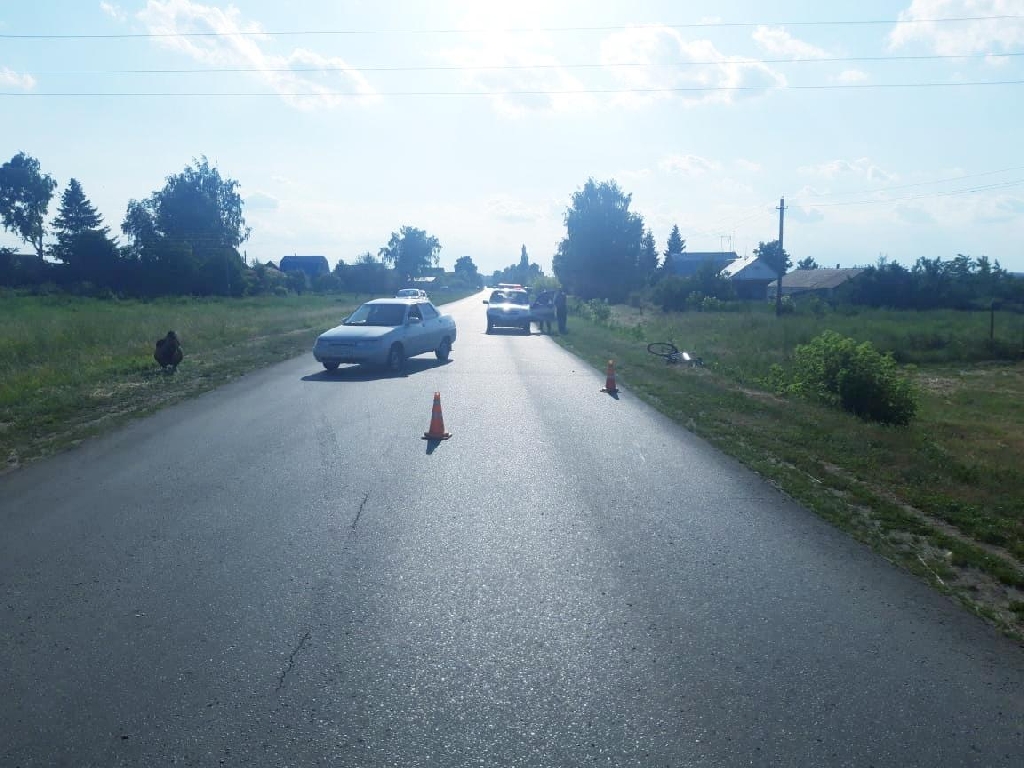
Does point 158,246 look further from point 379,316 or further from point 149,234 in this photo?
point 379,316

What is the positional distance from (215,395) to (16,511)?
838 centimetres

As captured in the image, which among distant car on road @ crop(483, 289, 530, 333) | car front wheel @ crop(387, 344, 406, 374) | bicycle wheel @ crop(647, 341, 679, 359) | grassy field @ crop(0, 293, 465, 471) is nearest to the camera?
grassy field @ crop(0, 293, 465, 471)

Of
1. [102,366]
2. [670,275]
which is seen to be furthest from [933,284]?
[102,366]

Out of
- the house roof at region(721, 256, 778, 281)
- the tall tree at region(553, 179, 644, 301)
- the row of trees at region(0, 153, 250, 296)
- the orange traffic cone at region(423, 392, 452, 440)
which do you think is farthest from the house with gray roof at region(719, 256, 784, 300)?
the orange traffic cone at region(423, 392, 452, 440)

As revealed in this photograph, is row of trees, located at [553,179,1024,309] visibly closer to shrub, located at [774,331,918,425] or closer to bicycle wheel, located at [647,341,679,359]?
bicycle wheel, located at [647,341,679,359]

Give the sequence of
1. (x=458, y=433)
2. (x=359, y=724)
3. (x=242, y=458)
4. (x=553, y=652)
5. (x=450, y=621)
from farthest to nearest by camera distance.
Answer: (x=458, y=433) → (x=242, y=458) → (x=450, y=621) → (x=553, y=652) → (x=359, y=724)

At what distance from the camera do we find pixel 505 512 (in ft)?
25.8

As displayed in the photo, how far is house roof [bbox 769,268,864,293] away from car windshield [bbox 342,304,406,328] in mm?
64632

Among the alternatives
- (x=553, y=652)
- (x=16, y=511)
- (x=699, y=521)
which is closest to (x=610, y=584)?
(x=553, y=652)

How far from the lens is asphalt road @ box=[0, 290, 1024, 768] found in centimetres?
391

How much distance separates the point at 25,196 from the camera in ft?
297

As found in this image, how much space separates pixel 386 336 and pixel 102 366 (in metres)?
6.43

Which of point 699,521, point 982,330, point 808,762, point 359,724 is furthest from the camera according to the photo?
point 982,330

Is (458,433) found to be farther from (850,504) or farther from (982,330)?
(982,330)
